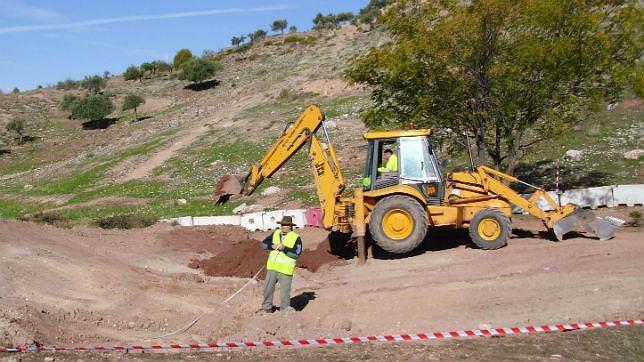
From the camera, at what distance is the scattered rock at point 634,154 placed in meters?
21.9

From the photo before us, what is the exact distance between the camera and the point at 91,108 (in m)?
59.2

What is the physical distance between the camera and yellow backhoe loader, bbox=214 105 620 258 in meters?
13.5

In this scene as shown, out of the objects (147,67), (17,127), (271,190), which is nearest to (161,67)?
(147,67)

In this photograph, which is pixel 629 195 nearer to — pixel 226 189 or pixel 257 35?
pixel 226 189

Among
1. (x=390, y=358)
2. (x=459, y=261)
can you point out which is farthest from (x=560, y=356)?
(x=459, y=261)

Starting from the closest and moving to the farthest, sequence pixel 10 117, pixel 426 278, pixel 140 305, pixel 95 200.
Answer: pixel 140 305 → pixel 426 278 → pixel 95 200 → pixel 10 117

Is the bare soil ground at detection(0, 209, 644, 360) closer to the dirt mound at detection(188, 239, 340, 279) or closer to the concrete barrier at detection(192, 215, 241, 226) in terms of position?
the dirt mound at detection(188, 239, 340, 279)

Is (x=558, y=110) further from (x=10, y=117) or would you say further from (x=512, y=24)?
(x=10, y=117)

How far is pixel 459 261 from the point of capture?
13102 millimetres

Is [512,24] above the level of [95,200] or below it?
above

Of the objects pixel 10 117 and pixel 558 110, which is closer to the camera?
pixel 558 110

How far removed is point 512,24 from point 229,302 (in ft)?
35.7

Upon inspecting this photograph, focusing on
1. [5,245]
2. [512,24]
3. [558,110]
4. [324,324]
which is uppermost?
[512,24]

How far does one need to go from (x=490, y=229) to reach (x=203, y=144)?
2774cm
